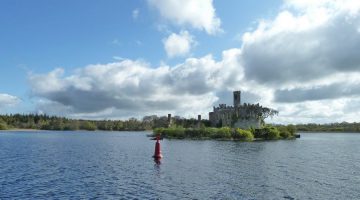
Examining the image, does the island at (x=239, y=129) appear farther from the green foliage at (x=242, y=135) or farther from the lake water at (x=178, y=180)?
the lake water at (x=178, y=180)

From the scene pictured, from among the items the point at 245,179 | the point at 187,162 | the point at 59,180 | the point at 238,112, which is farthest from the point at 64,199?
the point at 238,112

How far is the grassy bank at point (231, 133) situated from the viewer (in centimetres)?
15100

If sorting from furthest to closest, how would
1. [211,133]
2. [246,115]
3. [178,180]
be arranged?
[246,115] → [211,133] → [178,180]

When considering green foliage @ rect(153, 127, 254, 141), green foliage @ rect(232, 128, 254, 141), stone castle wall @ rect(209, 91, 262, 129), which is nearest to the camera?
green foliage @ rect(232, 128, 254, 141)

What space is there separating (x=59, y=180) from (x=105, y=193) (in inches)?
400

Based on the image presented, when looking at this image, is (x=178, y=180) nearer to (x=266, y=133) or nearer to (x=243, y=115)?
(x=266, y=133)

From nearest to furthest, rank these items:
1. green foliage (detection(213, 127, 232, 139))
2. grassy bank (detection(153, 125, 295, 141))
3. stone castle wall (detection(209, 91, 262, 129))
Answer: grassy bank (detection(153, 125, 295, 141)) → green foliage (detection(213, 127, 232, 139)) → stone castle wall (detection(209, 91, 262, 129))

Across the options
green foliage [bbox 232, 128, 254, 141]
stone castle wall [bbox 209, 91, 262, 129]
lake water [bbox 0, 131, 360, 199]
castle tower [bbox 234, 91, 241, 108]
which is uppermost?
castle tower [bbox 234, 91, 241, 108]

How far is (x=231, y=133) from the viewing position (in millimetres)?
153250

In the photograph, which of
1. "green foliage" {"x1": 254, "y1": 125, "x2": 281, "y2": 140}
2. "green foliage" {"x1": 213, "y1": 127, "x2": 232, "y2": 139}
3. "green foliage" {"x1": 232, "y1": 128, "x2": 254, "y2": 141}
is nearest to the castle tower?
"green foliage" {"x1": 254, "y1": 125, "x2": 281, "y2": 140}

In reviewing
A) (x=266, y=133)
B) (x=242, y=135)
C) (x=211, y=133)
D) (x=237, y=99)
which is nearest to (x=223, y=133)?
(x=211, y=133)

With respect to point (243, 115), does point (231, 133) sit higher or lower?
lower

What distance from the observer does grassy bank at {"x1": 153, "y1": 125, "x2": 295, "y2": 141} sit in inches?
5945

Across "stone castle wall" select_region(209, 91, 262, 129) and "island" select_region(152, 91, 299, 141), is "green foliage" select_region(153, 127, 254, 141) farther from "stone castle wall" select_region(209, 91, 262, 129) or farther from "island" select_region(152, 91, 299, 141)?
"stone castle wall" select_region(209, 91, 262, 129)
